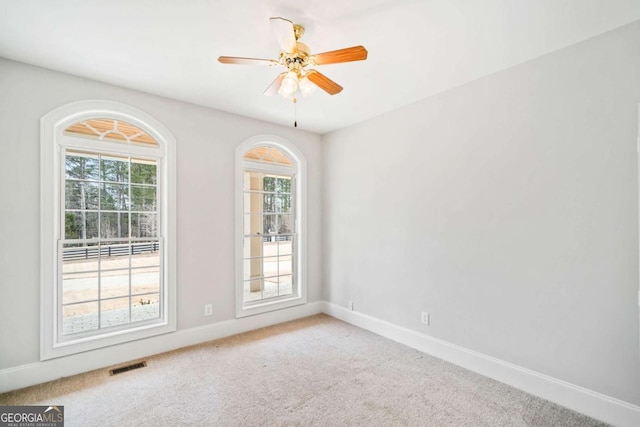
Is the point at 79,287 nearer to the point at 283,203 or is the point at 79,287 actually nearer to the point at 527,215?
the point at 283,203

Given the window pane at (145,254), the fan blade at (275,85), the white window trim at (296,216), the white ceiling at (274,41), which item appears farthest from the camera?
the white window trim at (296,216)

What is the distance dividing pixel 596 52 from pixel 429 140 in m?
1.38

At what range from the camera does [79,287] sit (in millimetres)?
2852

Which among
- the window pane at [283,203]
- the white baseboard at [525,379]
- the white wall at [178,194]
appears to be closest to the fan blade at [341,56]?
the white wall at [178,194]

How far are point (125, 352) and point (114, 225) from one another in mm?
1256

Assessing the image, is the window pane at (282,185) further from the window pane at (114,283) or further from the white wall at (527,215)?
the window pane at (114,283)

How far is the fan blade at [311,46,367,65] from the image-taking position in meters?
1.80

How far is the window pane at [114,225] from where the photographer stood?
117 inches

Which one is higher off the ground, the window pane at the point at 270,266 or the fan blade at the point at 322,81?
the fan blade at the point at 322,81

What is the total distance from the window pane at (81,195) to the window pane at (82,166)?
65mm

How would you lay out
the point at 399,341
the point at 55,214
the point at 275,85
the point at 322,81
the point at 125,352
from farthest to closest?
the point at 399,341 < the point at 125,352 < the point at 55,214 < the point at 275,85 < the point at 322,81

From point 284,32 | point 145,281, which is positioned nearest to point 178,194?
point 145,281

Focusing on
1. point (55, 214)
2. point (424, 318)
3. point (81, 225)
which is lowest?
point (424, 318)

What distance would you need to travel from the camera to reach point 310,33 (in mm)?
2131
